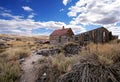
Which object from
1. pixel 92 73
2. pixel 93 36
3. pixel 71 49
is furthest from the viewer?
pixel 93 36

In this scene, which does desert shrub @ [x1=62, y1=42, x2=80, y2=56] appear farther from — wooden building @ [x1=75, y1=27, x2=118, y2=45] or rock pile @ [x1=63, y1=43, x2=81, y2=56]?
wooden building @ [x1=75, y1=27, x2=118, y2=45]

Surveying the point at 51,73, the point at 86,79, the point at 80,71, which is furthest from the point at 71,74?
the point at 51,73

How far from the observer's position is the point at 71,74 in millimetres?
4465

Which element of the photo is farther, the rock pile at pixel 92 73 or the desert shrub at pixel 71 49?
the desert shrub at pixel 71 49

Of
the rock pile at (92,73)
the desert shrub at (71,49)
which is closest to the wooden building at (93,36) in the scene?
the desert shrub at (71,49)

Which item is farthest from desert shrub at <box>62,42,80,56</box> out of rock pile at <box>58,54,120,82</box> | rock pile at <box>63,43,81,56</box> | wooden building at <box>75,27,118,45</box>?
rock pile at <box>58,54,120,82</box>

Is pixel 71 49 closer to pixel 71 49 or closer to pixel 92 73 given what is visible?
pixel 71 49

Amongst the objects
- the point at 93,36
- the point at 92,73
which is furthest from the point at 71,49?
the point at 92,73

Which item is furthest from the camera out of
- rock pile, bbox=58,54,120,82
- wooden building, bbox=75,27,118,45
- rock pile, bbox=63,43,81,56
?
wooden building, bbox=75,27,118,45

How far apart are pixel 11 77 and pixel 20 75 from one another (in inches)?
17.8

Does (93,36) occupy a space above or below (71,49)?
above

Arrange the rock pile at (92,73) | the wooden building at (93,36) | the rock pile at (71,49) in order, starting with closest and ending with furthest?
1. the rock pile at (92,73)
2. the rock pile at (71,49)
3. the wooden building at (93,36)

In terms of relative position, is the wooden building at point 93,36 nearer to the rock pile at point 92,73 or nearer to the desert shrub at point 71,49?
the desert shrub at point 71,49

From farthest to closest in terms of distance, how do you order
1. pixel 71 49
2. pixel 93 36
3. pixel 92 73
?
pixel 93 36 → pixel 71 49 → pixel 92 73
